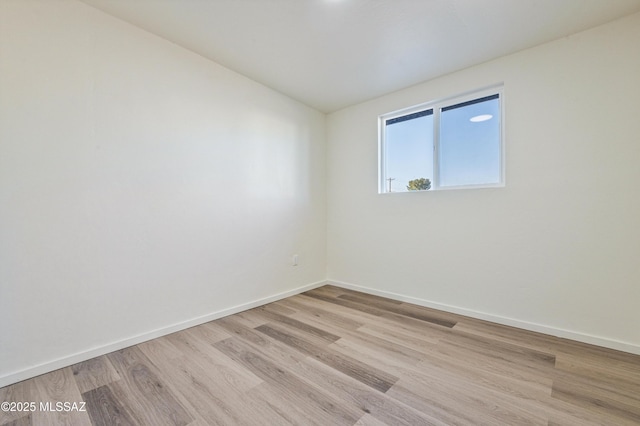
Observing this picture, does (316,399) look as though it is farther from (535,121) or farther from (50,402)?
(535,121)

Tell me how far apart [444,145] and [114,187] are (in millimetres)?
3081

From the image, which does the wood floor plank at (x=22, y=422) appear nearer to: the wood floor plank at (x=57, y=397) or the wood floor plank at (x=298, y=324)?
the wood floor plank at (x=57, y=397)

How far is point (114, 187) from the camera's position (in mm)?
1999

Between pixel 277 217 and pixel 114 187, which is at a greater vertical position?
pixel 114 187

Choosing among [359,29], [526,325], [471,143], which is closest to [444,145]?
[471,143]

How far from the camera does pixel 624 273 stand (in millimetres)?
1966

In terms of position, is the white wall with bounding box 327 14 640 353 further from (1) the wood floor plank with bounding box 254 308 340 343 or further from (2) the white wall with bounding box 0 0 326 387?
(2) the white wall with bounding box 0 0 326 387

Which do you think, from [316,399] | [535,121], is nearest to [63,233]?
A: [316,399]

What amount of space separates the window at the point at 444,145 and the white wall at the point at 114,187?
1615 millimetres

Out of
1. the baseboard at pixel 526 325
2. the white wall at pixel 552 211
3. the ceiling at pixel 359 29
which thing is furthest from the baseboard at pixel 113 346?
the ceiling at pixel 359 29

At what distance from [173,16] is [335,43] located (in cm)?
126

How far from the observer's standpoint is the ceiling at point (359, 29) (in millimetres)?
1878

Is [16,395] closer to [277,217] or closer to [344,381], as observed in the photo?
[344,381]

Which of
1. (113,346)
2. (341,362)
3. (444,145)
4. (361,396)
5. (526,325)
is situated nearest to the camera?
(361,396)
